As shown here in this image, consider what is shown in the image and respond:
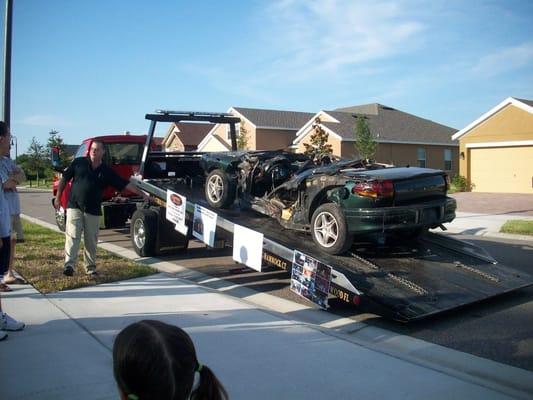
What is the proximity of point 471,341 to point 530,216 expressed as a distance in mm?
12940

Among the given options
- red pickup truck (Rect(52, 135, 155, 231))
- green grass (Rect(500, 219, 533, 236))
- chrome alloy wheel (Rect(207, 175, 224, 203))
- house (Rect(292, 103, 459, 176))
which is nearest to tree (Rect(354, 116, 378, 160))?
house (Rect(292, 103, 459, 176))

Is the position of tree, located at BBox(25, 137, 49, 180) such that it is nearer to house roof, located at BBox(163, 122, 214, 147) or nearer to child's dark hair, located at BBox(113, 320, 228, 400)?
house roof, located at BBox(163, 122, 214, 147)

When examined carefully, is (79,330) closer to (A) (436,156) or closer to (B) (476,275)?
(B) (476,275)

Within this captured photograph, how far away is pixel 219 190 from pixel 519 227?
28.7ft

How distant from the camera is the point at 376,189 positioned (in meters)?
6.19

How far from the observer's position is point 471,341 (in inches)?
197

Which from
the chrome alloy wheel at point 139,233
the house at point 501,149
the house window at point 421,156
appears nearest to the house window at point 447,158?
the house window at point 421,156

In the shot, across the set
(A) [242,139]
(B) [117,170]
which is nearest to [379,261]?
(B) [117,170]

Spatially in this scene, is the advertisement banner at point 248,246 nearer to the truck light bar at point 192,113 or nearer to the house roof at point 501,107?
the truck light bar at point 192,113

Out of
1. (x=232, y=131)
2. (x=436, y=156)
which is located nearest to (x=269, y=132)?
(x=436, y=156)

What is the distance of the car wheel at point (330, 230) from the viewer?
632 centimetres

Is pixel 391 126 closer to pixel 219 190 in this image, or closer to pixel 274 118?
pixel 274 118

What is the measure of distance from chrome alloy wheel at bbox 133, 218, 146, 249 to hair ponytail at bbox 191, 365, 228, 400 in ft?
24.7

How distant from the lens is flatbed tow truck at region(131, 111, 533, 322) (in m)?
5.48
